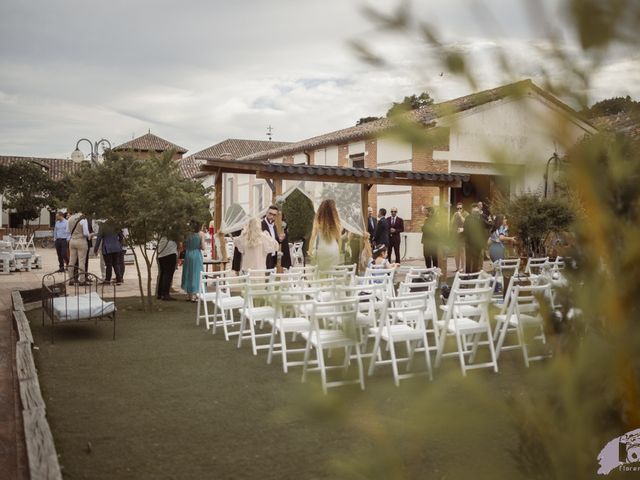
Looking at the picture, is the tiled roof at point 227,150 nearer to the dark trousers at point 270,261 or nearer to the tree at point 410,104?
the dark trousers at point 270,261

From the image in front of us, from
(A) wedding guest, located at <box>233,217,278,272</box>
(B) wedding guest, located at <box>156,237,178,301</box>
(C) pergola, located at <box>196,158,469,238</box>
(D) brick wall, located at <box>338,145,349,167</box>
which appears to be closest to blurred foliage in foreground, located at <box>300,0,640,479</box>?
(A) wedding guest, located at <box>233,217,278,272</box>

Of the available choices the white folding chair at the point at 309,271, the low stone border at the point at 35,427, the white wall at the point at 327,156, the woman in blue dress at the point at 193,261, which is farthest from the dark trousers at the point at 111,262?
the white wall at the point at 327,156

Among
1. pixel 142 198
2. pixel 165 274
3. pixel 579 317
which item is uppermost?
pixel 142 198

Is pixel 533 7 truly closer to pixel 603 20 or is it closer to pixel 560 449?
pixel 603 20

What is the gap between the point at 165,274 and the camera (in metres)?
13.1

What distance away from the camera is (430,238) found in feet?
3.86

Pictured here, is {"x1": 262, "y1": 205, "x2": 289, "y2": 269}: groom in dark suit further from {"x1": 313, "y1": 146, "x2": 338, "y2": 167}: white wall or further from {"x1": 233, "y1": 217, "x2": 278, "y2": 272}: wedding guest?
{"x1": 313, "y1": 146, "x2": 338, "y2": 167}: white wall

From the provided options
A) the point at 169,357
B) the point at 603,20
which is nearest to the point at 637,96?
the point at 603,20

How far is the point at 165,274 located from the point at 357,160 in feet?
48.9

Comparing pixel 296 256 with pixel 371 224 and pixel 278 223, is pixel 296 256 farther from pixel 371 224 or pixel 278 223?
pixel 278 223

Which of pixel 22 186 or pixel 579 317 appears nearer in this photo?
pixel 579 317

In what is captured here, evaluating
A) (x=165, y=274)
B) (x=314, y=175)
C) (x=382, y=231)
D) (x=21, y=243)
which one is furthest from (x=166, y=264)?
(x=21, y=243)

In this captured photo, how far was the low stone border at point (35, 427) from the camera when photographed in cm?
396

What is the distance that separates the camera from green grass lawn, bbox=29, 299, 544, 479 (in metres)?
1.10
